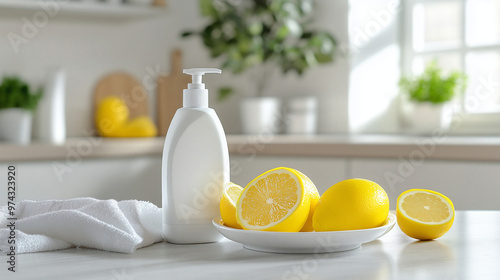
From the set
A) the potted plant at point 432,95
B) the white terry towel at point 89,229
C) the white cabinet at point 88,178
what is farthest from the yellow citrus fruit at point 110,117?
the white terry towel at point 89,229

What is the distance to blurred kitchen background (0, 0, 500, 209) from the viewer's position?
237 centimetres

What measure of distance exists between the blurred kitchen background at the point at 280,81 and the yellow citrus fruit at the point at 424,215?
4.30ft

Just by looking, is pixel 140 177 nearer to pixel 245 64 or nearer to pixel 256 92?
pixel 245 64

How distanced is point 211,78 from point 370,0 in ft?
3.08

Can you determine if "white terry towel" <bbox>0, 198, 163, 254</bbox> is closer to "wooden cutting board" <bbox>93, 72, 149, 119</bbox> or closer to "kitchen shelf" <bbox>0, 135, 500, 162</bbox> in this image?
"kitchen shelf" <bbox>0, 135, 500, 162</bbox>

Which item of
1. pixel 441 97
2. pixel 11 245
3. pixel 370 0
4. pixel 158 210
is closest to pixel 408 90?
pixel 441 97

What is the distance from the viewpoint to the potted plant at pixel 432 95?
2.76m

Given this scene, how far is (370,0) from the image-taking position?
300cm

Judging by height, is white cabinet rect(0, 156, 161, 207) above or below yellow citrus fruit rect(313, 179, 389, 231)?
below

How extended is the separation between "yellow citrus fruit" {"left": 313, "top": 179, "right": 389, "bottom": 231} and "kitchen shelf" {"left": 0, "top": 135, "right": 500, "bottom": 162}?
1327mm

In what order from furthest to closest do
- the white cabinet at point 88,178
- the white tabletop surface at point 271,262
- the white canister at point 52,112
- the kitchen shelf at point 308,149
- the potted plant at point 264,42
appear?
the potted plant at point 264,42, the white canister at point 52,112, the white cabinet at point 88,178, the kitchen shelf at point 308,149, the white tabletop surface at point 271,262

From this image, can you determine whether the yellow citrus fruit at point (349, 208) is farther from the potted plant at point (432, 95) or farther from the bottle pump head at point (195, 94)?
the potted plant at point (432, 95)

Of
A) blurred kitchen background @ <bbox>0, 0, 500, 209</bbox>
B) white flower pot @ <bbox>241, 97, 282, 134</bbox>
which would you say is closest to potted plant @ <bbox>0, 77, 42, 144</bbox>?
blurred kitchen background @ <bbox>0, 0, 500, 209</bbox>

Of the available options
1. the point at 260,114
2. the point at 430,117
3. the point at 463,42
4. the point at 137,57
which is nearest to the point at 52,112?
the point at 137,57
